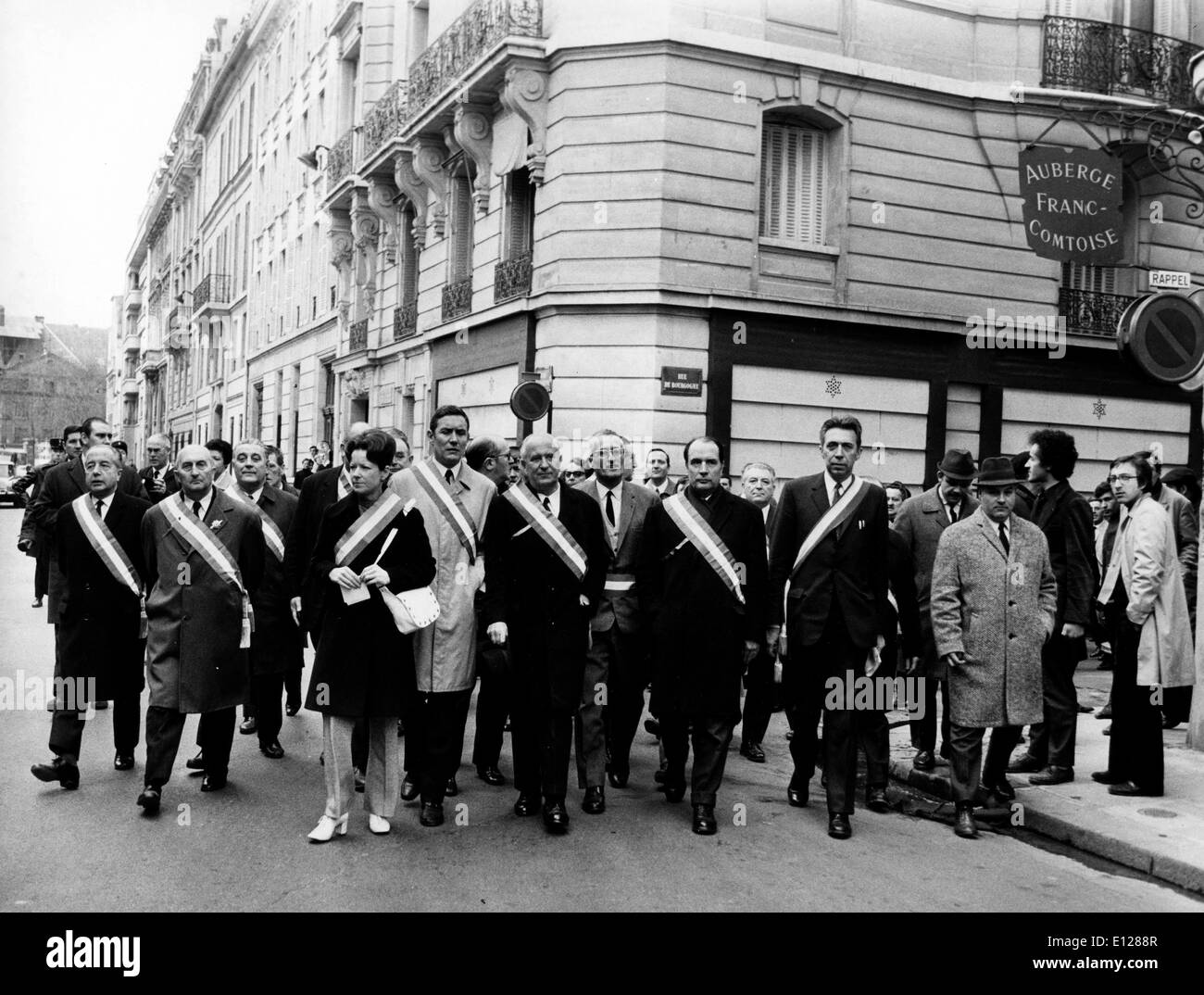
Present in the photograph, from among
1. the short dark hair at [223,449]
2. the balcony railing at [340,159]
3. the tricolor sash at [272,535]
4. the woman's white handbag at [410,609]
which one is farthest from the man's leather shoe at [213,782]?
the balcony railing at [340,159]

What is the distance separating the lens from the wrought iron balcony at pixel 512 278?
59.7ft

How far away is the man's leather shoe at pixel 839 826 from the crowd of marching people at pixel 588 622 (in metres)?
0.01

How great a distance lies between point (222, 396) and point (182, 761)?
110 ft

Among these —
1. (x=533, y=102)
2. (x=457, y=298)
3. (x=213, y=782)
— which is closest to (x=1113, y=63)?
(x=533, y=102)

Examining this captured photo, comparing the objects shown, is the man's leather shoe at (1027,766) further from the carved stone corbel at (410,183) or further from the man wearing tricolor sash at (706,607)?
the carved stone corbel at (410,183)

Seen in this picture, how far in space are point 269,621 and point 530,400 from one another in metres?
8.45

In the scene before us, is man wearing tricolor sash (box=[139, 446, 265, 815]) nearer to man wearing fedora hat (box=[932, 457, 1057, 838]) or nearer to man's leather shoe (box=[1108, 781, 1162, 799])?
man wearing fedora hat (box=[932, 457, 1057, 838])

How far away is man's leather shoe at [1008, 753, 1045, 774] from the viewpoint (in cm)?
774

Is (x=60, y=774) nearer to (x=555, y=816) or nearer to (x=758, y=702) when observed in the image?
(x=555, y=816)

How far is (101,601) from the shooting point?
282 inches

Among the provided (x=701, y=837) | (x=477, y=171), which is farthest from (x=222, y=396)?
(x=701, y=837)
